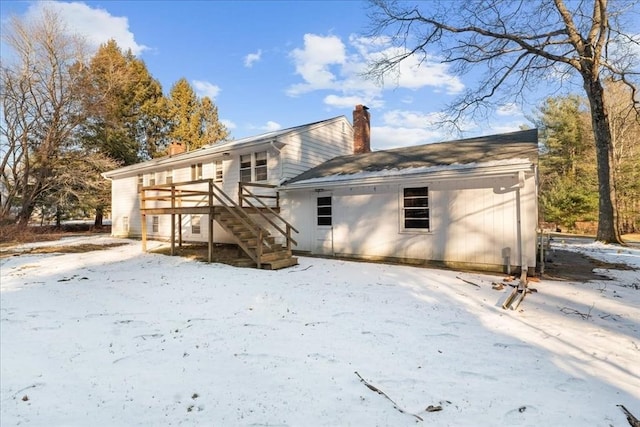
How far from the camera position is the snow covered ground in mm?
2852

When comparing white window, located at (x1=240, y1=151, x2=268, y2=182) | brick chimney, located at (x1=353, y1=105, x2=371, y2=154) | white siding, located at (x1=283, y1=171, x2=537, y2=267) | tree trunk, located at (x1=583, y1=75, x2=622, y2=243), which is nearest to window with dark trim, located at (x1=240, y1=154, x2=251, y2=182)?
white window, located at (x1=240, y1=151, x2=268, y2=182)

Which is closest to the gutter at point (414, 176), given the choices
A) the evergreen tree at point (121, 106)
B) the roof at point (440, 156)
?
the roof at point (440, 156)

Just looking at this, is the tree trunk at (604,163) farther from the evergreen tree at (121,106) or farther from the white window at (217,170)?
the evergreen tree at (121,106)

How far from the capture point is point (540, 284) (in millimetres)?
7086

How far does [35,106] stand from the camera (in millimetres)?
21516

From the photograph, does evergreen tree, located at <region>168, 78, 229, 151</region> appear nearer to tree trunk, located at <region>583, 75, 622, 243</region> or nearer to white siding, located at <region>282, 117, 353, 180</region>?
white siding, located at <region>282, 117, 353, 180</region>

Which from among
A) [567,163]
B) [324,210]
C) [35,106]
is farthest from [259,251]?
[567,163]

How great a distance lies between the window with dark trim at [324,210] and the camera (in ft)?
38.5

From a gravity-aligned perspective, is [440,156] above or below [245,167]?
below

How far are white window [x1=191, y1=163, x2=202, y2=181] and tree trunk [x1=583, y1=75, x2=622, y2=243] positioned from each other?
56.1 ft

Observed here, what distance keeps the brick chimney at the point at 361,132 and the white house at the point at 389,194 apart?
14 cm

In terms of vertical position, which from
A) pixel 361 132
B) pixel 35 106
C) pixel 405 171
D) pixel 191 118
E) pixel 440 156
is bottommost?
pixel 405 171

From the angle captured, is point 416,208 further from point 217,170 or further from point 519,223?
point 217,170

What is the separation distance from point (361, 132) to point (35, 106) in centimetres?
2182
